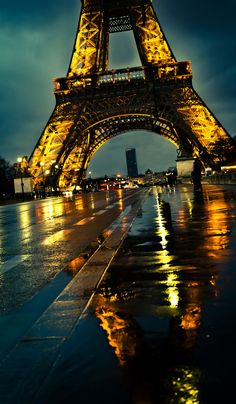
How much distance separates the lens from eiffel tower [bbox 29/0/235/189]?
61.7 meters

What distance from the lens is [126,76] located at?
68.1 meters

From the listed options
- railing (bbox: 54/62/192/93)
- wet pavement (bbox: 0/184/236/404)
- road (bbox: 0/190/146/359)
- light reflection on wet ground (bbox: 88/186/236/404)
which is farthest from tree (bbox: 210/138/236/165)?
wet pavement (bbox: 0/184/236/404)

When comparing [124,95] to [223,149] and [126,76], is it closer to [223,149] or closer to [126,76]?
[126,76]

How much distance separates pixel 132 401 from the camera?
2.64 m

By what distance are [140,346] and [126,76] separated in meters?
67.2

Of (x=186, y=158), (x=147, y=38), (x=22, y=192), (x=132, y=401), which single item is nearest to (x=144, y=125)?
(x=186, y=158)

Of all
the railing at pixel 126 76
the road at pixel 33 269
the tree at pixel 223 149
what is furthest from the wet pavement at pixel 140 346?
the railing at pixel 126 76

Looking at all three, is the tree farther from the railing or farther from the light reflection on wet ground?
the light reflection on wet ground

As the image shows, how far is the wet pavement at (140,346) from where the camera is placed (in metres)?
2.79

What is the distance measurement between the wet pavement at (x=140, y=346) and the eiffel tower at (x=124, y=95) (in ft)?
184

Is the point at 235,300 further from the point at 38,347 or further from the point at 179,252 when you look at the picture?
the point at 179,252

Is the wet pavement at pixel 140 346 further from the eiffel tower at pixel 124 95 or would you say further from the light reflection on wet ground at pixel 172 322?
the eiffel tower at pixel 124 95

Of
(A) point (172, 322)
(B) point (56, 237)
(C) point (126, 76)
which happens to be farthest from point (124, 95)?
(A) point (172, 322)

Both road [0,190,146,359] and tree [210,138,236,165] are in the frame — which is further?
tree [210,138,236,165]
